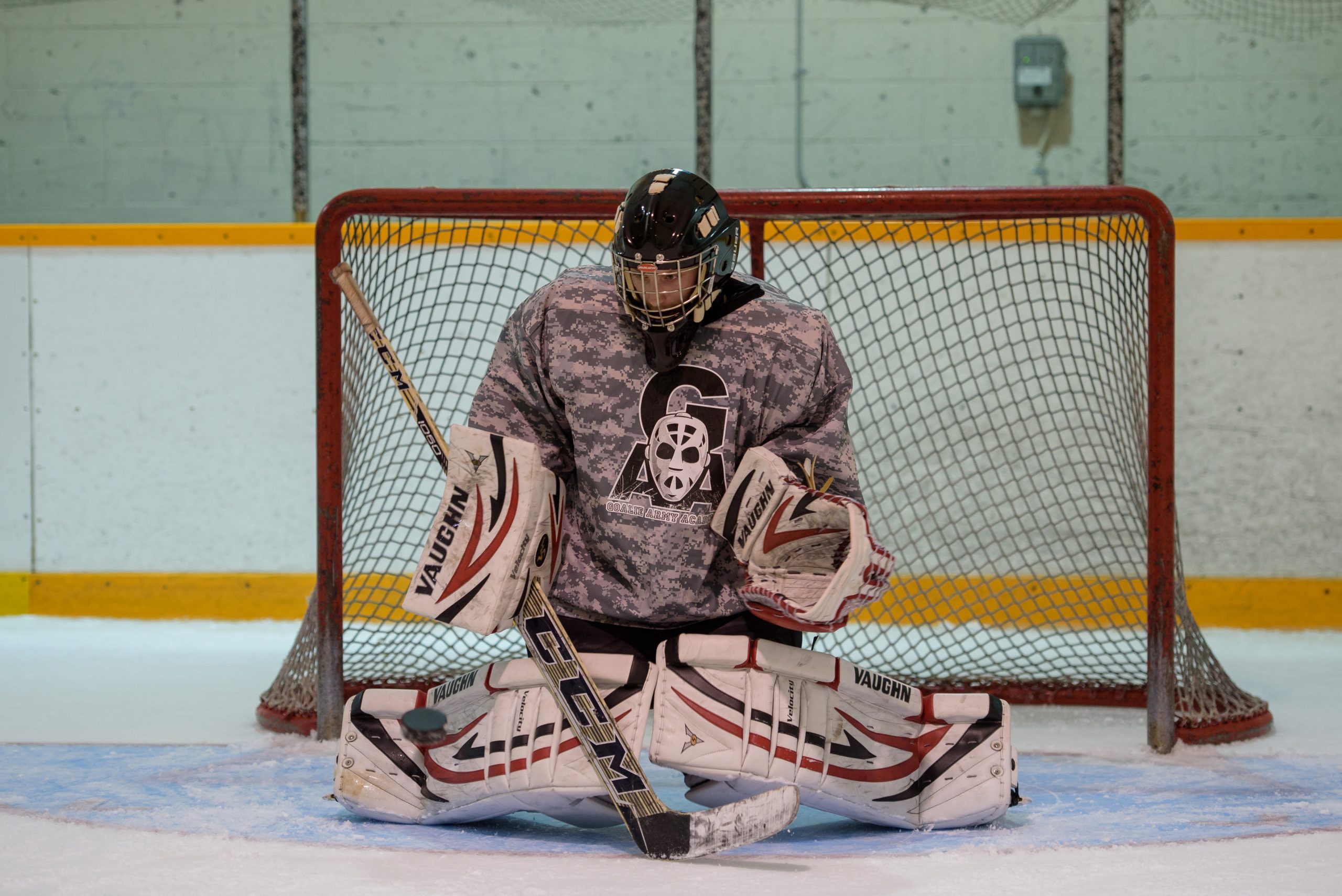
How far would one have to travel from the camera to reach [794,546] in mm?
1916

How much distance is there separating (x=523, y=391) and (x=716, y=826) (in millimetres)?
746

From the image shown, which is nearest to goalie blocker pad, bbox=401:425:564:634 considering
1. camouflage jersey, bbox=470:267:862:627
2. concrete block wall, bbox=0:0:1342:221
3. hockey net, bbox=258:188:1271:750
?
camouflage jersey, bbox=470:267:862:627

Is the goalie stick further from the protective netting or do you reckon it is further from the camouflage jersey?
the protective netting

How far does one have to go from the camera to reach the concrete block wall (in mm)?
5090

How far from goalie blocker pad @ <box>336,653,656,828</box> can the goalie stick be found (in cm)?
4

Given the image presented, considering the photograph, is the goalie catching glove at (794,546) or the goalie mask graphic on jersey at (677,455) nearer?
the goalie catching glove at (794,546)

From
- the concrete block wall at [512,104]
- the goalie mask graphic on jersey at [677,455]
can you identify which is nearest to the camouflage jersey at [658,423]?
the goalie mask graphic on jersey at [677,455]

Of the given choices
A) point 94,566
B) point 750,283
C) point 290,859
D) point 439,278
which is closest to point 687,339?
point 750,283

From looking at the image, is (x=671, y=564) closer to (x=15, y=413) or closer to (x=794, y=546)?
(x=794, y=546)

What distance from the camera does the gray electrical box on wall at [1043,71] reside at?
506cm

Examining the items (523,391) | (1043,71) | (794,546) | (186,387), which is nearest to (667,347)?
(523,391)

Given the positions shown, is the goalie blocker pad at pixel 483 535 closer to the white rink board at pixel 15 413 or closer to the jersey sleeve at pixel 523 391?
the jersey sleeve at pixel 523 391

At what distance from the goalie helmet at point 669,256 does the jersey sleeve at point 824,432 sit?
202 mm

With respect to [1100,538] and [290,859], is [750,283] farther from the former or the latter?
[1100,538]
